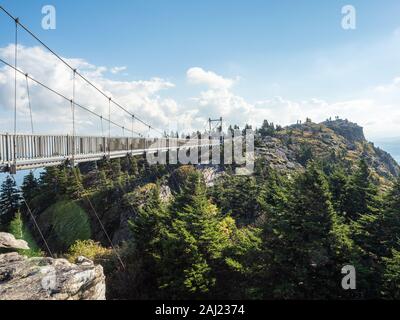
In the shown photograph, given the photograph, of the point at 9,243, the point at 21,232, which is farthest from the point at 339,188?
the point at 21,232

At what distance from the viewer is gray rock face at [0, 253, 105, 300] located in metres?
12.9

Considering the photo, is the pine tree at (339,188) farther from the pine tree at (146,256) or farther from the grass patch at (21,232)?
the grass patch at (21,232)

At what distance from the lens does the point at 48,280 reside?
44.7 ft

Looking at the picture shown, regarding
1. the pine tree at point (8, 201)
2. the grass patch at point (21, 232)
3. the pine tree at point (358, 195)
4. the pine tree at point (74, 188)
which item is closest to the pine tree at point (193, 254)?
the pine tree at point (358, 195)

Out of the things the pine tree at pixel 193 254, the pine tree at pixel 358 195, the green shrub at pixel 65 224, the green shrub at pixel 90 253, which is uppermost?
the pine tree at pixel 358 195

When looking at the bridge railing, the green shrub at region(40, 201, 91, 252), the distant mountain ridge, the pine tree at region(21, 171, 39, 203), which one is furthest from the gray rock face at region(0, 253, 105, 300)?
the pine tree at region(21, 171, 39, 203)

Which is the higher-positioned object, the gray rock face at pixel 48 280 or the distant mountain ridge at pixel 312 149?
the distant mountain ridge at pixel 312 149

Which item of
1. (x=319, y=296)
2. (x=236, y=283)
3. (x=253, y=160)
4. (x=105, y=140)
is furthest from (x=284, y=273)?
(x=253, y=160)

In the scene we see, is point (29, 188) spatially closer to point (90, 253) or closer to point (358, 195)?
point (90, 253)

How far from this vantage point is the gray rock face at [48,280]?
12.9m
